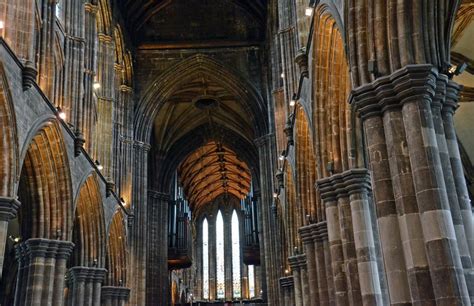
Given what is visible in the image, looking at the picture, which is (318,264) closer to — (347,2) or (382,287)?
(382,287)

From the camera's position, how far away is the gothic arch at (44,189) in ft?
58.5

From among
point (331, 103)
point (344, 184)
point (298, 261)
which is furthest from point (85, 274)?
point (331, 103)

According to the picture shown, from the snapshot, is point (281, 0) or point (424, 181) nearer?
point (424, 181)

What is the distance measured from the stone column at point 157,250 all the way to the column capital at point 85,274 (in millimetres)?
12438

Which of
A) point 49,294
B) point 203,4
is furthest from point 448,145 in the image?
point 203,4

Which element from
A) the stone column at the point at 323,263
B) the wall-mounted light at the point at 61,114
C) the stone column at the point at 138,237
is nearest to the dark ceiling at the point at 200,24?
the stone column at the point at 138,237

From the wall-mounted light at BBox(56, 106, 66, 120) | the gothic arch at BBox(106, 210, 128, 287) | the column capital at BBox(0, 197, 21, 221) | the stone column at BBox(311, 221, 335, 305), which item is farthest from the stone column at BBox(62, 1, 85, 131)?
the stone column at BBox(311, 221, 335, 305)

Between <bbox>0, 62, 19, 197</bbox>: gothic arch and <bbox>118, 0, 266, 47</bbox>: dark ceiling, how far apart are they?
18.5 metres

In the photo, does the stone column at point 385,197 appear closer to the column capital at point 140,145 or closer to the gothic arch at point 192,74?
the column capital at point 140,145

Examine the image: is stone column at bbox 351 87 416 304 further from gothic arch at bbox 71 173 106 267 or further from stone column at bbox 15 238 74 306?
gothic arch at bbox 71 173 106 267

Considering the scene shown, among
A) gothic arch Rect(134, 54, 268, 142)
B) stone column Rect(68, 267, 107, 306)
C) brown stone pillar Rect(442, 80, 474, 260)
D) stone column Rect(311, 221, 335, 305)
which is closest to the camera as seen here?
brown stone pillar Rect(442, 80, 474, 260)

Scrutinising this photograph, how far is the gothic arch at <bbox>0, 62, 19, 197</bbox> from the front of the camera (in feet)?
46.8

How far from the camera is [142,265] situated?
29.6 metres

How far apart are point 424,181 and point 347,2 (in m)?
3.97
